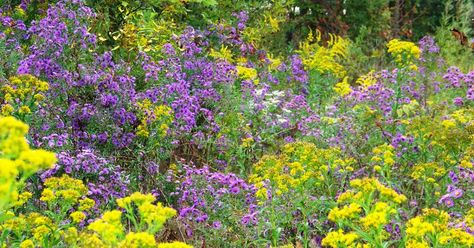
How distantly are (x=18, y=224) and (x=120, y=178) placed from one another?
46.8 inches

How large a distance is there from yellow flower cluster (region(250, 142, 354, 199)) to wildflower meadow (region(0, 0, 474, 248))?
0.04ft

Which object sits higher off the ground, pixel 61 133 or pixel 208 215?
pixel 61 133

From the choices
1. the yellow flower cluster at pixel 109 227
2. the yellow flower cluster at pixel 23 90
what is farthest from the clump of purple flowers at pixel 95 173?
the yellow flower cluster at pixel 109 227

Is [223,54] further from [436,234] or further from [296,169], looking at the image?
[436,234]

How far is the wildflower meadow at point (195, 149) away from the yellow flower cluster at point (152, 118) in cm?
1

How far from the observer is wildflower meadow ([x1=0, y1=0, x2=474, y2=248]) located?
272 centimetres

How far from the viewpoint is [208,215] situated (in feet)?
12.6

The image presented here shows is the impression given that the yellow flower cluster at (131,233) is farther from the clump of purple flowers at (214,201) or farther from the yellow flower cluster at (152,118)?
the yellow flower cluster at (152,118)

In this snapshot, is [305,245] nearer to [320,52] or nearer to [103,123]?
[103,123]

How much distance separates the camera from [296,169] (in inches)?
142

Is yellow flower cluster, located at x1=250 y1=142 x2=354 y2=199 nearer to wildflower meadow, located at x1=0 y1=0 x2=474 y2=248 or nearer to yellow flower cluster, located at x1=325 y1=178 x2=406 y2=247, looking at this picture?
wildflower meadow, located at x1=0 y1=0 x2=474 y2=248

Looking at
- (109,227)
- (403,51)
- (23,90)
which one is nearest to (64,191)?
(109,227)

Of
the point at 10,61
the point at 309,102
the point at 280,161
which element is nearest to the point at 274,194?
the point at 280,161

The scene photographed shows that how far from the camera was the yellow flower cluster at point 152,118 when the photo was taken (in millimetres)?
4223
